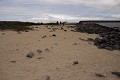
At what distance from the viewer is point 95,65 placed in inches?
398

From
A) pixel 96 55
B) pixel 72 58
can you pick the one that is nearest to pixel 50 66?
pixel 72 58

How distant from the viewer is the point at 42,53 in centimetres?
1232

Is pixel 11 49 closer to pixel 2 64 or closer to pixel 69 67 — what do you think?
pixel 2 64

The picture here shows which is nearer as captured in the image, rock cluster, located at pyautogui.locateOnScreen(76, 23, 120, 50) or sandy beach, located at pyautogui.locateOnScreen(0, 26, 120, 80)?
sandy beach, located at pyautogui.locateOnScreen(0, 26, 120, 80)

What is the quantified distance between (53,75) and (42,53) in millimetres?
4051

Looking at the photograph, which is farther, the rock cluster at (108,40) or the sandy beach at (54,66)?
the rock cluster at (108,40)


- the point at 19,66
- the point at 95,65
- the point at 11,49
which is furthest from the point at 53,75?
the point at 11,49

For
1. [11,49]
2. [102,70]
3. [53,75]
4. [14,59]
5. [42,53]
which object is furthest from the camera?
[11,49]

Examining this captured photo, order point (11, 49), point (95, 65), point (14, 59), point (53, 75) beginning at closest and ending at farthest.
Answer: point (53, 75) → point (95, 65) → point (14, 59) → point (11, 49)

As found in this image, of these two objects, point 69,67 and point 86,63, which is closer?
point 69,67

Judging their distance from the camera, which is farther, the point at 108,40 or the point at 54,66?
the point at 108,40

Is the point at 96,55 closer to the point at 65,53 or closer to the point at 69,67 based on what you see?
the point at 65,53

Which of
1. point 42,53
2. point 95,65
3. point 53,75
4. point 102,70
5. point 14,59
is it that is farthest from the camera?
point 42,53

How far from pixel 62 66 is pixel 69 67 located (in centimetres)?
38
